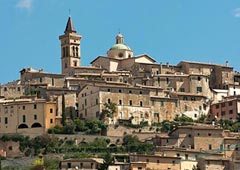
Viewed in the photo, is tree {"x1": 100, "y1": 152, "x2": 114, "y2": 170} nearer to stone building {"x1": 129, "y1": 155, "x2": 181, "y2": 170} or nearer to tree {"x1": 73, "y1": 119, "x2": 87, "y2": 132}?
stone building {"x1": 129, "y1": 155, "x2": 181, "y2": 170}

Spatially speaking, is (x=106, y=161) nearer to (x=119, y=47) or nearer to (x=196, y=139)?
(x=196, y=139)

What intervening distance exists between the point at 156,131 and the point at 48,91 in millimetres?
9667

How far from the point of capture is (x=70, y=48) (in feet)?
297

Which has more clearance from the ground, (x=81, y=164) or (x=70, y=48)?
(x=70, y=48)

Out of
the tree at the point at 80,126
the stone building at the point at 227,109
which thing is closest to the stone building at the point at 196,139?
the tree at the point at 80,126

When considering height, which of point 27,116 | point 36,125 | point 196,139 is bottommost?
point 196,139

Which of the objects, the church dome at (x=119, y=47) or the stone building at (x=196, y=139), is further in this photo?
the church dome at (x=119, y=47)

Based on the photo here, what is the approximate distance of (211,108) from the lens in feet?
275

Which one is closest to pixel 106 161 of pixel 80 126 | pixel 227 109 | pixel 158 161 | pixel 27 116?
pixel 158 161

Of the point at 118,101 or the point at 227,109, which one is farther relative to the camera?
the point at 227,109

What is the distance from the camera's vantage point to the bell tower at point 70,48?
89562mm

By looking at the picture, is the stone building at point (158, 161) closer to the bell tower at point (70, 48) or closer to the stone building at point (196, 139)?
the stone building at point (196, 139)

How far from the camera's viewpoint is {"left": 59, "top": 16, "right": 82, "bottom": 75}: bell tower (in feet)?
294

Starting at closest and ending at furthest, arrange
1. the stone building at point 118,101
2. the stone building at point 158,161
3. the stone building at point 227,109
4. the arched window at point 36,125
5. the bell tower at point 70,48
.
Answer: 1. the stone building at point 158,161
2. the arched window at point 36,125
3. the stone building at point 118,101
4. the stone building at point 227,109
5. the bell tower at point 70,48
